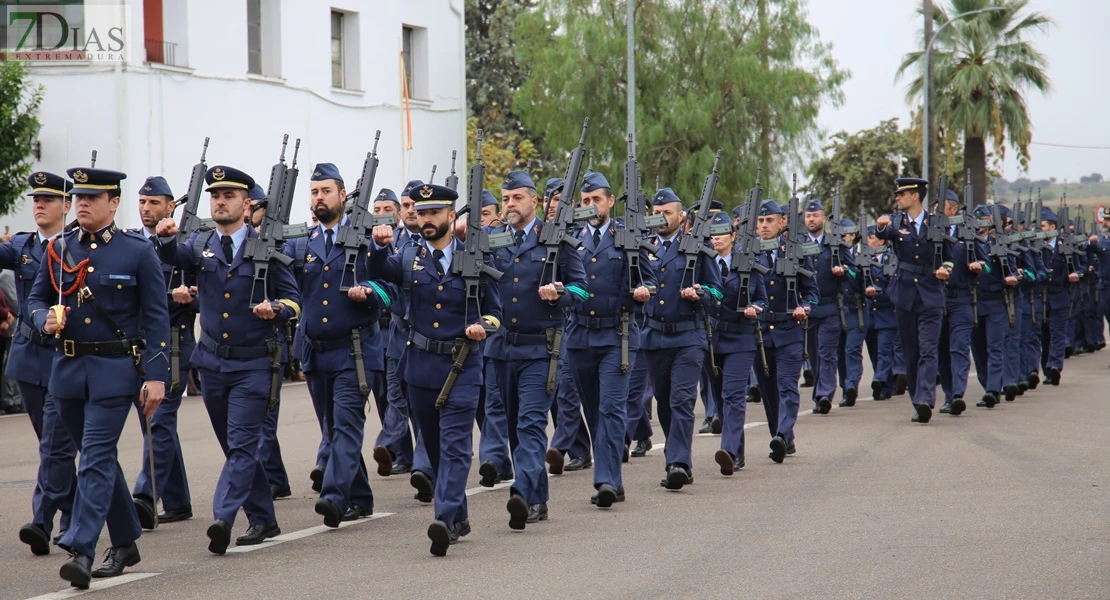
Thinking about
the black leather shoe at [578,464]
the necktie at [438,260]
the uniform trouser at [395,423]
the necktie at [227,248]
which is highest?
the necktie at [227,248]

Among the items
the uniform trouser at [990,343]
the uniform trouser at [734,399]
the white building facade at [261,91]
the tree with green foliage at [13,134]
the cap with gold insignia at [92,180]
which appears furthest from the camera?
the white building facade at [261,91]

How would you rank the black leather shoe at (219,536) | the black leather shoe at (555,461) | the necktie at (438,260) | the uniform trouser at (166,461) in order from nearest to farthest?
the black leather shoe at (219,536), the necktie at (438,260), the uniform trouser at (166,461), the black leather shoe at (555,461)

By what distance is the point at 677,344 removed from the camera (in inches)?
441

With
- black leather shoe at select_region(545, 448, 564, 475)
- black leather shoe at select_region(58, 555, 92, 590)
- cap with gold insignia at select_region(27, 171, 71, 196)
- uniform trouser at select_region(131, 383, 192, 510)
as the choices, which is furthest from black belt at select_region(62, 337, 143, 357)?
black leather shoe at select_region(545, 448, 564, 475)

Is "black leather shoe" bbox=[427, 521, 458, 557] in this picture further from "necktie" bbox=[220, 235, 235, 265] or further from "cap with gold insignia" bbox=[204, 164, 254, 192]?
"cap with gold insignia" bbox=[204, 164, 254, 192]

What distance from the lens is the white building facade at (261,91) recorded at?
983 inches

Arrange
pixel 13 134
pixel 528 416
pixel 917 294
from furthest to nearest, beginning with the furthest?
1. pixel 13 134
2. pixel 917 294
3. pixel 528 416

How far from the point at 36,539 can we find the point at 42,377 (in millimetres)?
986

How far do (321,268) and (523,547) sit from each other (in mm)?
2552

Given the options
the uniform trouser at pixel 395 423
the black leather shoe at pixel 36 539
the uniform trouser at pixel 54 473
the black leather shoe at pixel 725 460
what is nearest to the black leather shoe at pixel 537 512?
the black leather shoe at pixel 725 460

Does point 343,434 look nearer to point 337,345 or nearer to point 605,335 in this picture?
point 337,345

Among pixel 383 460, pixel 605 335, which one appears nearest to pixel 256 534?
pixel 605 335

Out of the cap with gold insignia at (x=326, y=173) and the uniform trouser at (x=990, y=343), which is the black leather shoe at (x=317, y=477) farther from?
the uniform trouser at (x=990, y=343)

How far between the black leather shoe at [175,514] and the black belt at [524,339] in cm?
234
